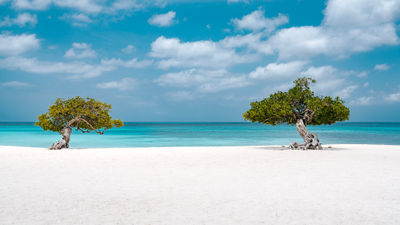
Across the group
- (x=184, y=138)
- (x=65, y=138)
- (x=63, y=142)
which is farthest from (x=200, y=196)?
(x=184, y=138)

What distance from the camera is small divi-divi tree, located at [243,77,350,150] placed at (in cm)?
2448

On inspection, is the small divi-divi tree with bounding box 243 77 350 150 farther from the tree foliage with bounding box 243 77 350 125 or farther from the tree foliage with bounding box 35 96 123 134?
the tree foliage with bounding box 35 96 123 134

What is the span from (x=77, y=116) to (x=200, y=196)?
20841 millimetres

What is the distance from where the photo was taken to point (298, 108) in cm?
2566

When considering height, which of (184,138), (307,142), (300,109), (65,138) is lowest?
(184,138)

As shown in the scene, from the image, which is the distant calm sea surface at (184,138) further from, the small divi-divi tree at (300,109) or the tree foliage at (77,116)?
the small divi-divi tree at (300,109)

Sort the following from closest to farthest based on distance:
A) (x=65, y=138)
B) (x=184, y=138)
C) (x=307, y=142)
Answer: (x=307, y=142) → (x=65, y=138) → (x=184, y=138)

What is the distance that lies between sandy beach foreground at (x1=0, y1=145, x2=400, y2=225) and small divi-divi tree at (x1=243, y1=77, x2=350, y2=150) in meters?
Answer: 11.1

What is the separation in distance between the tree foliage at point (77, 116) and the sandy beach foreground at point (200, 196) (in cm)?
1322

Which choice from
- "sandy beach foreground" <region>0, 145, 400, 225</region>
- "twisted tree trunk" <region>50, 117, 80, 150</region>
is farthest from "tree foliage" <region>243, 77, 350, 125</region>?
"twisted tree trunk" <region>50, 117, 80, 150</region>

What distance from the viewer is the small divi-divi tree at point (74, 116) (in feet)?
86.8

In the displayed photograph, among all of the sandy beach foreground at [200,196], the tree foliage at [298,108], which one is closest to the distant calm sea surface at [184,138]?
the tree foliage at [298,108]

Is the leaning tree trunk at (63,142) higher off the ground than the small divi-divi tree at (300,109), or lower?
lower

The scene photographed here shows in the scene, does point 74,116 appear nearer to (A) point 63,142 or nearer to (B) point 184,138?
(A) point 63,142
